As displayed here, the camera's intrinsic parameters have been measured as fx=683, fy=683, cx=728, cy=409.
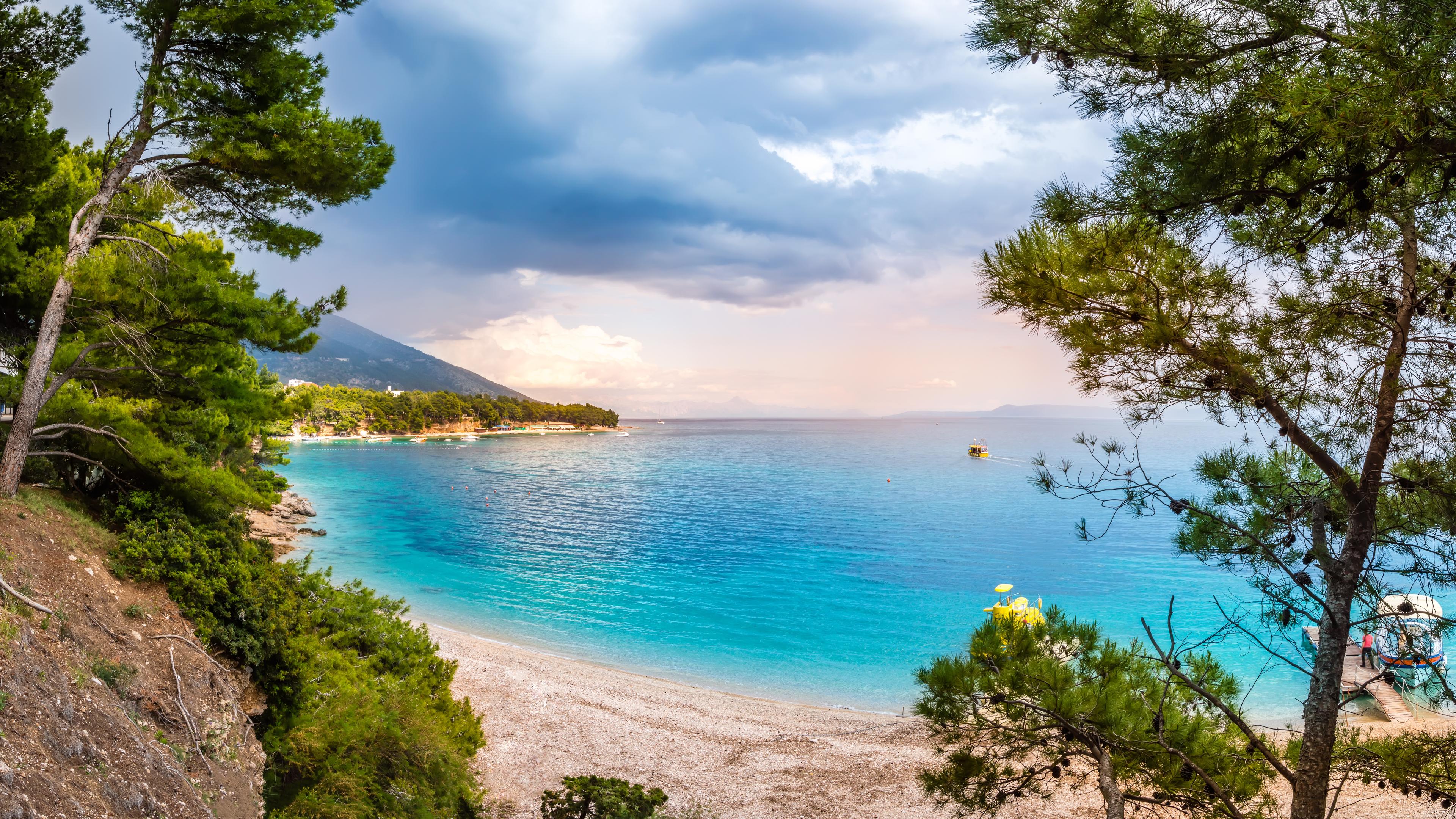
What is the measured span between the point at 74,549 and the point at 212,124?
202 inches

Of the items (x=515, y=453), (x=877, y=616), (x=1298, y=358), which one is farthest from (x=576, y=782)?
(x=515, y=453)

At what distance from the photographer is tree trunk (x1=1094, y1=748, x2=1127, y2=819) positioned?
4.64 meters

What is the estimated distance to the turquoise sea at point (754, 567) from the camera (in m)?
21.7

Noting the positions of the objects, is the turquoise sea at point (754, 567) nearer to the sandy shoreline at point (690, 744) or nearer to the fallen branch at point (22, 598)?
the sandy shoreline at point (690, 744)

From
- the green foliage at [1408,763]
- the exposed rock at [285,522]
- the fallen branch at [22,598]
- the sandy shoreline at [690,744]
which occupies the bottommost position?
the exposed rock at [285,522]

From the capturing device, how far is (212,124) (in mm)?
8367

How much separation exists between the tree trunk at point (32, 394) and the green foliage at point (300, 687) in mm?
1055

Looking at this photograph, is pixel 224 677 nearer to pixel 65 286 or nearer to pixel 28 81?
pixel 65 286

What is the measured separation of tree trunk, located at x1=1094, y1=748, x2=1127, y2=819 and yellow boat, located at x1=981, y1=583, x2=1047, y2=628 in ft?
3.29

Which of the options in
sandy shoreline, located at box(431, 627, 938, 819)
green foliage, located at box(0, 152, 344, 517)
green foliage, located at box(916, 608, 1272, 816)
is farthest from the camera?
sandy shoreline, located at box(431, 627, 938, 819)

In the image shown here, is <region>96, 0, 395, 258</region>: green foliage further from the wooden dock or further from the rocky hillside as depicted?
the wooden dock

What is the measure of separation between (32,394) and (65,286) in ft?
4.42

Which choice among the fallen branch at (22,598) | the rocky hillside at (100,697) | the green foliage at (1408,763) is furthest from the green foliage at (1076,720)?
the fallen branch at (22,598)

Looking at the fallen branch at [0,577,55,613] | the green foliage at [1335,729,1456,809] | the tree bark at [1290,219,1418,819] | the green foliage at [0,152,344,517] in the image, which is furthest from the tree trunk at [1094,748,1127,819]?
the green foliage at [0,152,344,517]
